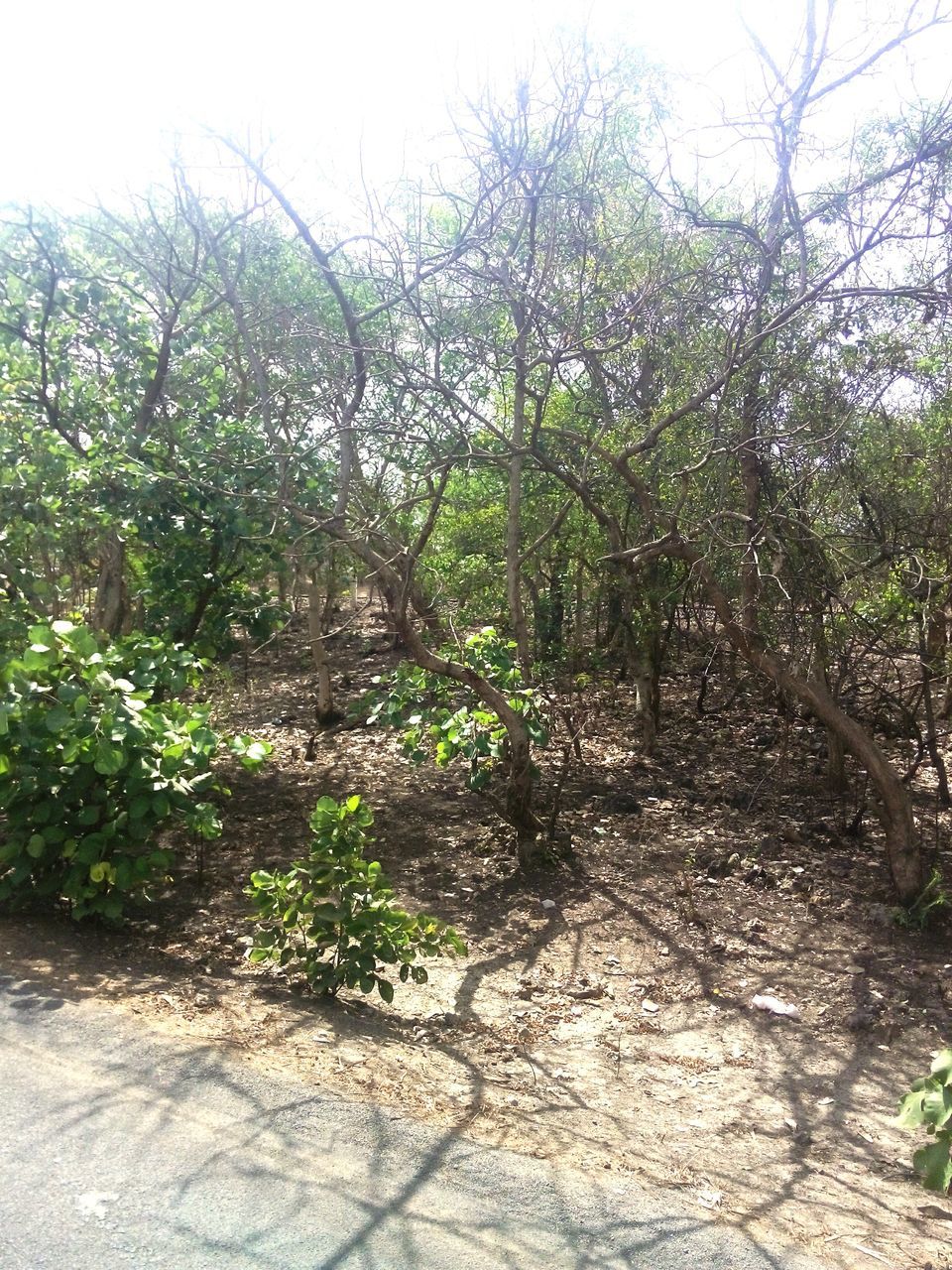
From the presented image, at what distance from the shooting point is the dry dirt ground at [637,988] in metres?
3.93

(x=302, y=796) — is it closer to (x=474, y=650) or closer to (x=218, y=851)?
(x=218, y=851)

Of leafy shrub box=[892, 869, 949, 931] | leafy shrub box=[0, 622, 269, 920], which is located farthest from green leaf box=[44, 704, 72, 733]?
leafy shrub box=[892, 869, 949, 931]

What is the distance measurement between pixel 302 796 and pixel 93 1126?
224 inches

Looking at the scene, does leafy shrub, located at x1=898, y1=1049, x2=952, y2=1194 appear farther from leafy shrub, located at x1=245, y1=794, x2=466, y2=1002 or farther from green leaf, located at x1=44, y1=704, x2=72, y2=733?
green leaf, located at x1=44, y1=704, x2=72, y2=733

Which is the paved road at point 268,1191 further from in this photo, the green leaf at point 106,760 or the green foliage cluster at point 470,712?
the green foliage cluster at point 470,712

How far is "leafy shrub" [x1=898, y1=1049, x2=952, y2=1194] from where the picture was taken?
338 centimetres

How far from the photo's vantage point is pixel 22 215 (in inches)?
304

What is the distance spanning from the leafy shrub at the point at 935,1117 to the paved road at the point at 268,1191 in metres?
0.64

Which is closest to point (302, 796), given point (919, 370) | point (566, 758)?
point (566, 758)

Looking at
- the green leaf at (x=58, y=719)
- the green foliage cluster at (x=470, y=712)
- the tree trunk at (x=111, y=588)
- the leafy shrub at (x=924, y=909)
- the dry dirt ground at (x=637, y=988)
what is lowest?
the dry dirt ground at (x=637, y=988)

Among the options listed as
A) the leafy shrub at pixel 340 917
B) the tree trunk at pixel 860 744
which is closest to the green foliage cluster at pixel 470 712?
the tree trunk at pixel 860 744

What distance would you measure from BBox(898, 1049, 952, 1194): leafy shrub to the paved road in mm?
643

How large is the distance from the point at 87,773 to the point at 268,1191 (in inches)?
116

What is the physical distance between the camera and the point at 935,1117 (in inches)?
Result: 134
